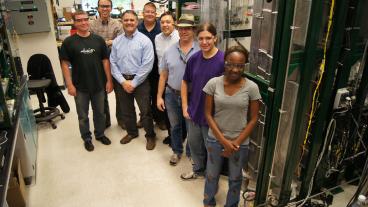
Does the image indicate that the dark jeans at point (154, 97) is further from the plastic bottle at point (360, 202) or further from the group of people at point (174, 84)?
the plastic bottle at point (360, 202)

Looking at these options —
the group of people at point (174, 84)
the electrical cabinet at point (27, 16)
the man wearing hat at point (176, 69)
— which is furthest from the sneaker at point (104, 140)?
the electrical cabinet at point (27, 16)

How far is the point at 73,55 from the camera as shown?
10.3 ft

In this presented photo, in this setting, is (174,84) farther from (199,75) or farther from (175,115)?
(199,75)

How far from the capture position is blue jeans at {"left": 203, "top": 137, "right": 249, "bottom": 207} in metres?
2.23

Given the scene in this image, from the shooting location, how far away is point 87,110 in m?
3.47

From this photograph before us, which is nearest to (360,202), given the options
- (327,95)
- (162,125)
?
(327,95)

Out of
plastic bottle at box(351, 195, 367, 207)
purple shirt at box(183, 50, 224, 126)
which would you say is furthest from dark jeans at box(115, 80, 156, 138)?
plastic bottle at box(351, 195, 367, 207)

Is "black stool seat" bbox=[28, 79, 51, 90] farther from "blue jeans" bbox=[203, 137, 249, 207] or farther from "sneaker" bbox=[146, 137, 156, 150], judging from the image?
"blue jeans" bbox=[203, 137, 249, 207]

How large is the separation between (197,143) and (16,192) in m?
1.55

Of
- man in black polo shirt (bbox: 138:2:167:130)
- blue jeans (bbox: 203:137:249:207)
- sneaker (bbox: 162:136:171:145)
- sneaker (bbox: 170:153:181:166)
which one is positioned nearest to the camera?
blue jeans (bbox: 203:137:249:207)

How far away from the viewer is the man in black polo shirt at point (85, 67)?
10.2ft

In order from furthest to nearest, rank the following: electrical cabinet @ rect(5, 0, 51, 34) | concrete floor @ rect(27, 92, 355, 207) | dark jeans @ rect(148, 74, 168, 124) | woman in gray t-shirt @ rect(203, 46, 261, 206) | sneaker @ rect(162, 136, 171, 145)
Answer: electrical cabinet @ rect(5, 0, 51, 34)
sneaker @ rect(162, 136, 171, 145)
dark jeans @ rect(148, 74, 168, 124)
concrete floor @ rect(27, 92, 355, 207)
woman in gray t-shirt @ rect(203, 46, 261, 206)

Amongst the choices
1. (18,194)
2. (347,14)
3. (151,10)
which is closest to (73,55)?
(151,10)

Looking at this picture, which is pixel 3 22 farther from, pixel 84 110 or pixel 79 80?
pixel 84 110
